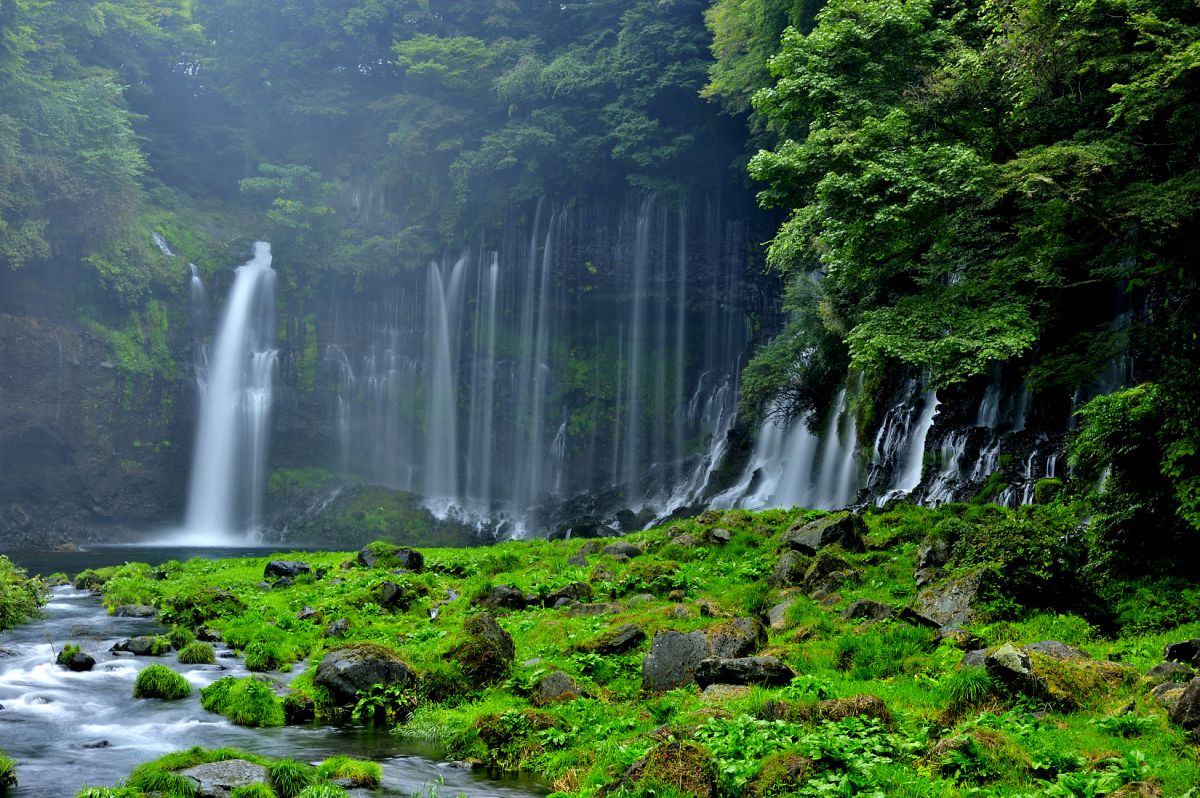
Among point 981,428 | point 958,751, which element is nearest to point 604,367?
point 981,428

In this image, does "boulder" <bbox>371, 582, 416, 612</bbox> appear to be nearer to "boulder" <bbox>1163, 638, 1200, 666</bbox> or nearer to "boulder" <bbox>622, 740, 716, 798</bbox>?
"boulder" <bbox>622, 740, 716, 798</bbox>

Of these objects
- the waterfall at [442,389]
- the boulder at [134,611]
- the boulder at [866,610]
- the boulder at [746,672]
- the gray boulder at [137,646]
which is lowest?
the boulder at [134,611]

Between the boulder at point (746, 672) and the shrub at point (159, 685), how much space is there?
679 cm

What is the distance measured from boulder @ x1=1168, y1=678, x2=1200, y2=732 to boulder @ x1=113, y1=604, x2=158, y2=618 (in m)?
17.1

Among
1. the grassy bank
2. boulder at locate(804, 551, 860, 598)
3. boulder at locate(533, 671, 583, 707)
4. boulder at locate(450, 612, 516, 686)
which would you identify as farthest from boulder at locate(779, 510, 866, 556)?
boulder at locate(533, 671, 583, 707)

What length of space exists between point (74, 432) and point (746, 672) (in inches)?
1661

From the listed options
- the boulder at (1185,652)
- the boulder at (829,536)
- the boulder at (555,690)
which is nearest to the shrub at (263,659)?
the boulder at (555,690)

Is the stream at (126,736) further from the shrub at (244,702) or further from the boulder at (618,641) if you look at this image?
the boulder at (618,641)

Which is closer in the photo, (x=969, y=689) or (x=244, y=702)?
(x=969, y=689)

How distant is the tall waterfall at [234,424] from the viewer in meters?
43.4

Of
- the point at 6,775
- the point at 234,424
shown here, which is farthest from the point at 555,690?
the point at 234,424

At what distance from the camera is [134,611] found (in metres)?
17.3

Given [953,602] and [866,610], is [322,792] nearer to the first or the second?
[866,610]

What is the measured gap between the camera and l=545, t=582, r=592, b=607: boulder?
554 inches
